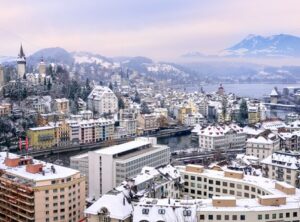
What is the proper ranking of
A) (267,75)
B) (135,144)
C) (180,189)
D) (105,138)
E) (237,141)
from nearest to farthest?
(180,189) < (135,144) < (237,141) < (105,138) < (267,75)

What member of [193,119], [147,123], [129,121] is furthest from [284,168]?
[193,119]

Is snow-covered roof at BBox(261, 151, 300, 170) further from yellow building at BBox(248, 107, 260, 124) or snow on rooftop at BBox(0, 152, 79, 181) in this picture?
yellow building at BBox(248, 107, 260, 124)

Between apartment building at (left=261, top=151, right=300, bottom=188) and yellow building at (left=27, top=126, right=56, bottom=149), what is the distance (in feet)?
32.7

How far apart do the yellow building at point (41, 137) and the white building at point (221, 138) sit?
5.63 m

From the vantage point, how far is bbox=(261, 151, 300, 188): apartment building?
34.7 ft

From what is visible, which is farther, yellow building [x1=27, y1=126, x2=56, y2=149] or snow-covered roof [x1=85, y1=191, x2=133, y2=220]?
yellow building [x1=27, y1=126, x2=56, y2=149]

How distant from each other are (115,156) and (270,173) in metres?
3.43

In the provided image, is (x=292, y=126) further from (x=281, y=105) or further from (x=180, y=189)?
(x=281, y=105)

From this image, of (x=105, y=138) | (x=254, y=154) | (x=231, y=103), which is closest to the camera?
(x=254, y=154)

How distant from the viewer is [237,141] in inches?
735

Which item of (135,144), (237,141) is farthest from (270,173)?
(237,141)

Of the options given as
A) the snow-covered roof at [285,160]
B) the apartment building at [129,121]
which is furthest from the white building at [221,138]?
the snow-covered roof at [285,160]

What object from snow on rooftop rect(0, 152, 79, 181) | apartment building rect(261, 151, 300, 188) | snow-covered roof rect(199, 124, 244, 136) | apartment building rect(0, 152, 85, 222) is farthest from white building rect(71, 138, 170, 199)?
snow-covered roof rect(199, 124, 244, 136)

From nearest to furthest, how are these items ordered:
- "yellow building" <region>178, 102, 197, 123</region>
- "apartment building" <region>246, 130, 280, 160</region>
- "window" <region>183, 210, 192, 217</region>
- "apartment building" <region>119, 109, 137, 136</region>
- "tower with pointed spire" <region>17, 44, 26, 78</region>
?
"window" <region>183, 210, 192, 217</region>, "apartment building" <region>246, 130, 280, 160</region>, "apartment building" <region>119, 109, 137, 136</region>, "yellow building" <region>178, 102, 197, 123</region>, "tower with pointed spire" <region>17, 44, 26, 78</region>
